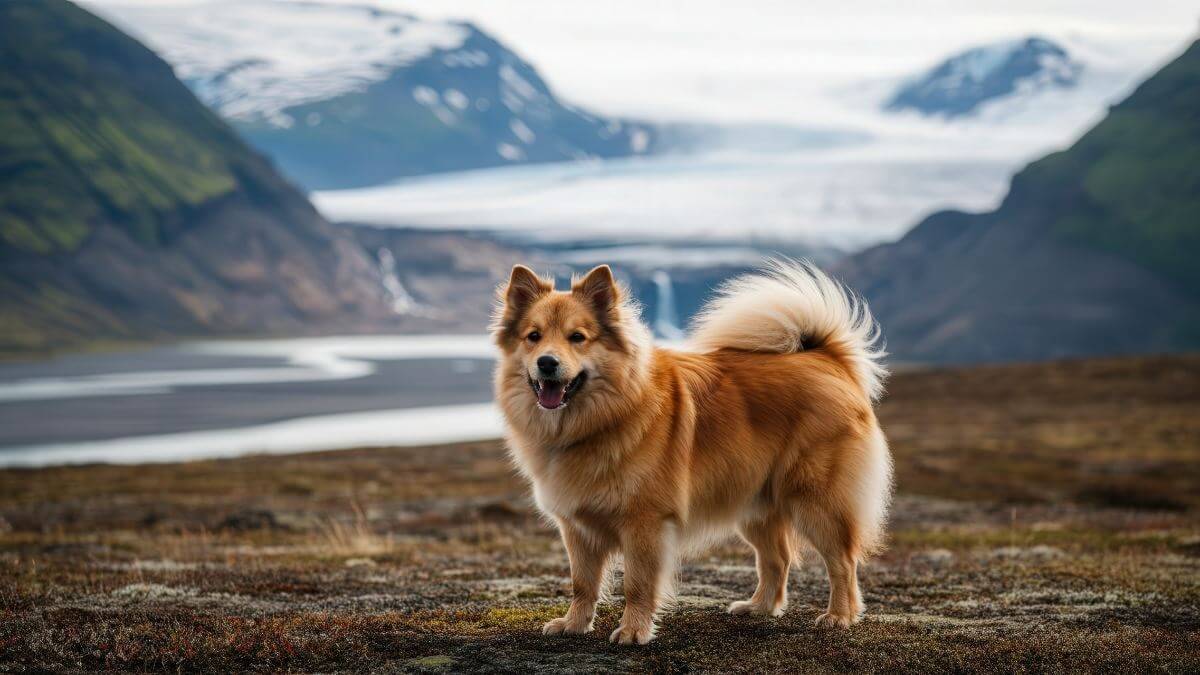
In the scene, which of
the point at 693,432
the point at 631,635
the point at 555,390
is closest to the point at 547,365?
the point at 555,390

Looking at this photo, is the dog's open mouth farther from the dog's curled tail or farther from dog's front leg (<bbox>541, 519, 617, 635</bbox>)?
the dog's curled tail

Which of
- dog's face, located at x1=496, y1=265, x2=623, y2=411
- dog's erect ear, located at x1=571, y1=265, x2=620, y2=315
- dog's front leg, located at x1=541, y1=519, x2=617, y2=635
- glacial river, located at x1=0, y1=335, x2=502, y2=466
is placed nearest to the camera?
dog's face, located at x1=496, y1=265, x2=623, y2=411

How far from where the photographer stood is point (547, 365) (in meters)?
8.39

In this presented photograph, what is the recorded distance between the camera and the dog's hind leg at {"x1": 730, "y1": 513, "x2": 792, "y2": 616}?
10148 millimetres

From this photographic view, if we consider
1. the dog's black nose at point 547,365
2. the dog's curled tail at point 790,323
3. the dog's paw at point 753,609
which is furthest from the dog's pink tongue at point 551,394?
the dog's paw at point 753,609

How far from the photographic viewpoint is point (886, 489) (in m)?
10.4

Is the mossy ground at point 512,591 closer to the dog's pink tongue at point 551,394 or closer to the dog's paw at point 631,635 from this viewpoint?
the dog's paw at point 631,635

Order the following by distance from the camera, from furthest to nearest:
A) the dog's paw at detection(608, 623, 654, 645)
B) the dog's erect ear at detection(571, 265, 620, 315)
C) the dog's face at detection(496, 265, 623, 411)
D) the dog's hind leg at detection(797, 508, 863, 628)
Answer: the dog's hind leg at detection(797, 508, 863, 628)
the dog's erect ear at detection(571, 265, 620, 315)
the dog's paw at detection(608, 623, 654, 645)
the dog's face at detection(496, 265, 623, 411)

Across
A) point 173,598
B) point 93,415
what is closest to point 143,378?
point 93,415

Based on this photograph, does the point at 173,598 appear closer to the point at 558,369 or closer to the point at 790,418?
the point at 558,369

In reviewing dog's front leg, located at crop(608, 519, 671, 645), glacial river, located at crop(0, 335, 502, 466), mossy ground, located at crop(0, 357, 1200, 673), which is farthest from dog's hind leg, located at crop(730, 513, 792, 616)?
glacial river, located at crop(0, 335, 502, 466)

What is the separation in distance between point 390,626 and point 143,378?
125 metres

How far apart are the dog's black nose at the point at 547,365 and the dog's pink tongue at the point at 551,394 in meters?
0.19

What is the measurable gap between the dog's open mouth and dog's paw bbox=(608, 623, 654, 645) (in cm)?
179
